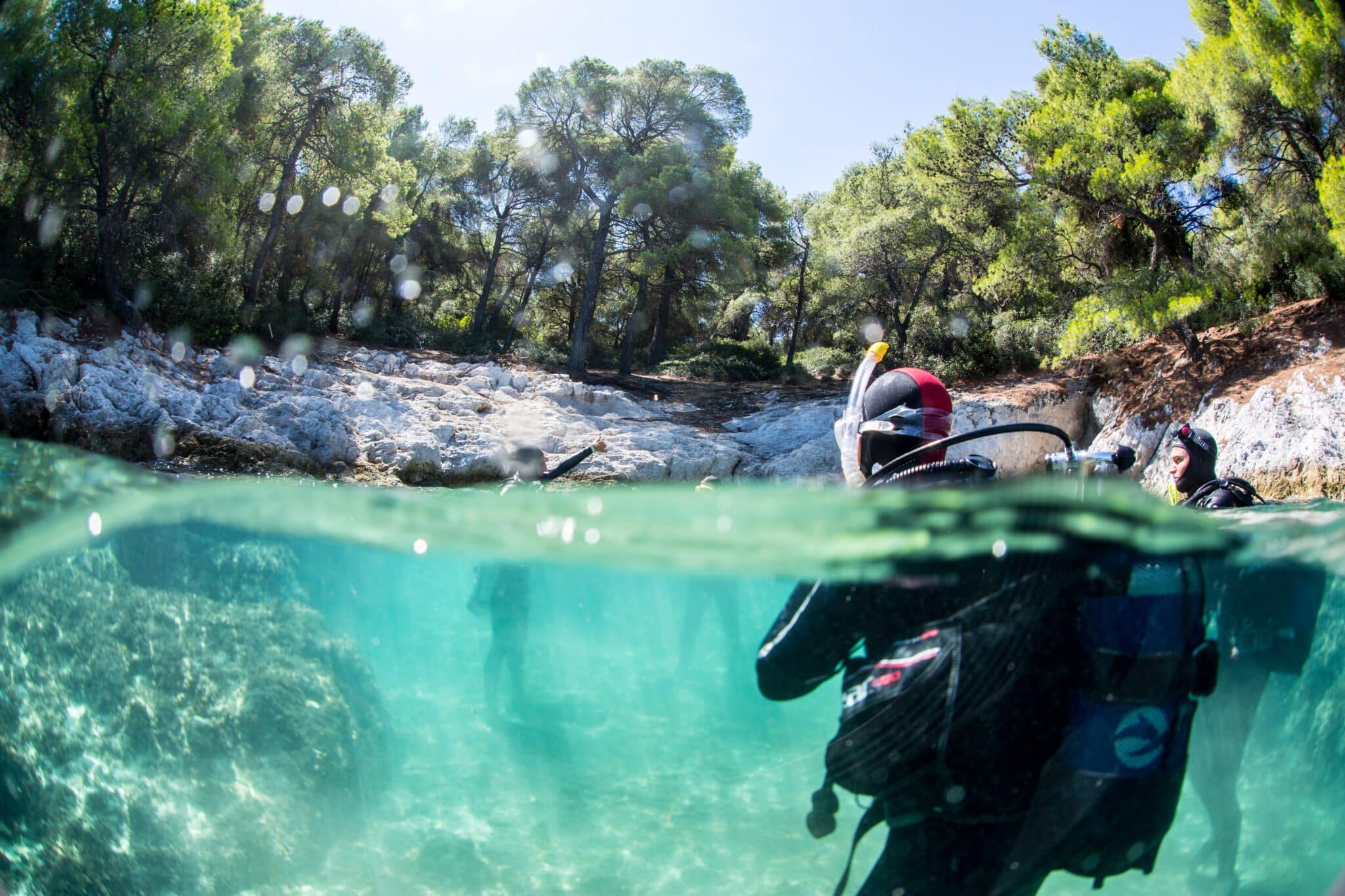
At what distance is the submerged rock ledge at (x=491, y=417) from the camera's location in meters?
11.3

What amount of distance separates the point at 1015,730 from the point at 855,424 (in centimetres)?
119

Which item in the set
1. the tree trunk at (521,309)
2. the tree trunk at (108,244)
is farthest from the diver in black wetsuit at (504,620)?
the tree trunk at (521,309)

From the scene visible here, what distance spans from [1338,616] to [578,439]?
1223 centimetres

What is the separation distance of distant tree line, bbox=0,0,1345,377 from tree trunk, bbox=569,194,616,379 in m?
0.09

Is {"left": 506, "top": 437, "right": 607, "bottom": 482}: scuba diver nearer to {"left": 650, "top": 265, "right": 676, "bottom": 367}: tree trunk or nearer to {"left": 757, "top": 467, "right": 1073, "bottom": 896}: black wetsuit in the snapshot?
{"left": 757, "top": 467, "right": 1073, "bottom": 896}: black wetsuit

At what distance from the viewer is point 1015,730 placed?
1.81 metres

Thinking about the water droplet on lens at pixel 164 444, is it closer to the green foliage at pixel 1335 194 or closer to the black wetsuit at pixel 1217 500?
the black wetsuit at pixel 1217 500

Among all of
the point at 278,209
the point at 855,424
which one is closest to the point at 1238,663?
the point at 855,424

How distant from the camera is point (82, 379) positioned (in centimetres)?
1178

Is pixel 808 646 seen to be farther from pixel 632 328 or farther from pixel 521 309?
pixel 521 309

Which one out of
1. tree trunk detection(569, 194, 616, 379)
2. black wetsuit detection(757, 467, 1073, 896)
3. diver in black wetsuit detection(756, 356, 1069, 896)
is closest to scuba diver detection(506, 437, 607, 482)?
diver in black wetsuit detection(756, 356, 1069, 896)

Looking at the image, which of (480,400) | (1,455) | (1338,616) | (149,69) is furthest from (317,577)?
(149,69)

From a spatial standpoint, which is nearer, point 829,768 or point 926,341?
point 829,768

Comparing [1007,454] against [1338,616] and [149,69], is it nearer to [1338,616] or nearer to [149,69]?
[1338,616]
